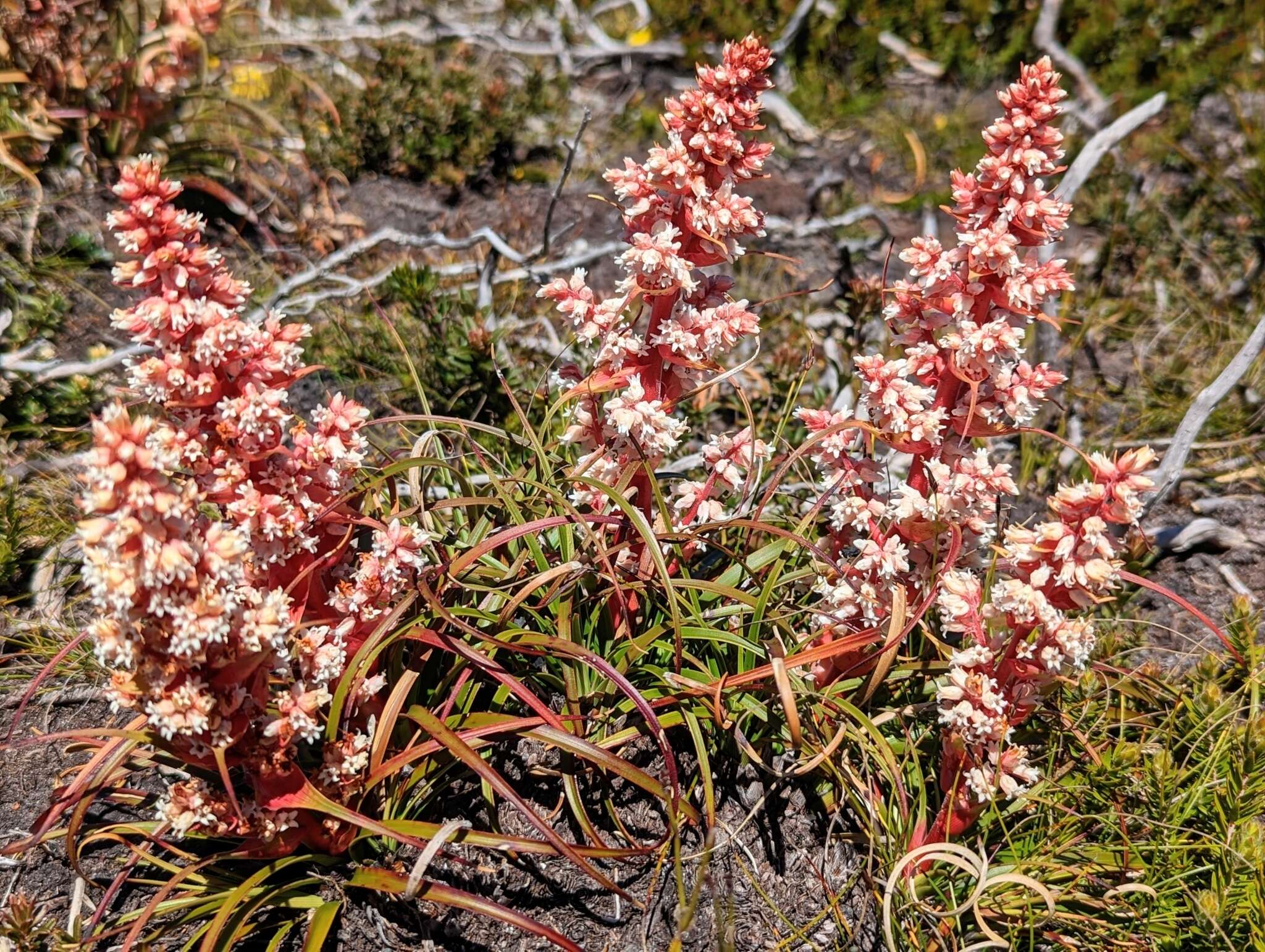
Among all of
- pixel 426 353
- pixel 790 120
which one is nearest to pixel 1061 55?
pixel 790 120

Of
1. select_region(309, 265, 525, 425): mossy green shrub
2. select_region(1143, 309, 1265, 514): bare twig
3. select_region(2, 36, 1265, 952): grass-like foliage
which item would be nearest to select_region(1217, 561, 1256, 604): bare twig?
select_region(1143, 309, 1265, 514): bare twig

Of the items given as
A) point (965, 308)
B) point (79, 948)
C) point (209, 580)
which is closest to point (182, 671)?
point (209, 580)

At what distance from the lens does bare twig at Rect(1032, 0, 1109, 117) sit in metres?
5.12

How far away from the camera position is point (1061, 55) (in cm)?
524

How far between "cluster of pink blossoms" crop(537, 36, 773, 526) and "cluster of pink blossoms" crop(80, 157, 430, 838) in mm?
503

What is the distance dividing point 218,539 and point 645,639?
3.06 ft

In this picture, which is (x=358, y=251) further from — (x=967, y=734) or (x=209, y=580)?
(x=967, y=734)

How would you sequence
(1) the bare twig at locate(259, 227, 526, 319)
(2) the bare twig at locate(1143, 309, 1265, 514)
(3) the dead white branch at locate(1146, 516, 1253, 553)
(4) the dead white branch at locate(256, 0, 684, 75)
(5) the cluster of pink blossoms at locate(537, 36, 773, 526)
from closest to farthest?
(5) the cluster of pink blossoms at locate(537, 36, 773, 526) < (2) the bare twig at locate(1143, 309, 1265, 514) < (3) the dead white branch at locate(1146, 516, 1253, 553) < (1) the bare twig at locate(259, 227, 526, 319) < (4) the dead white branch at locate(256, 0, 684, 75)

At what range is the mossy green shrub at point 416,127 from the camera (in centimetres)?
468

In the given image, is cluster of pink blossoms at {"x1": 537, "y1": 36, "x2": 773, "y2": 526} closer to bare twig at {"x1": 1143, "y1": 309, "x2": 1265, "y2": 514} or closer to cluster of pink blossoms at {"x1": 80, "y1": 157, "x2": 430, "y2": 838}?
cluster of pink blossoms at {"x1": 80, "y1": 157, "x2": 430, "y2": 838}

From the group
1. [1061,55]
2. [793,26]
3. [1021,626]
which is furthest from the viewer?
[793,26]

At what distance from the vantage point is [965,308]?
6.28ft

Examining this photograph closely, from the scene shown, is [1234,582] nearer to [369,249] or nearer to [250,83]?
[369,249]

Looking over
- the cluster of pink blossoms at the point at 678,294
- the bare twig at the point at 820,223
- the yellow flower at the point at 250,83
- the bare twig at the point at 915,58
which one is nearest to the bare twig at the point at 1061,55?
the bare twig at the point at 915,58
